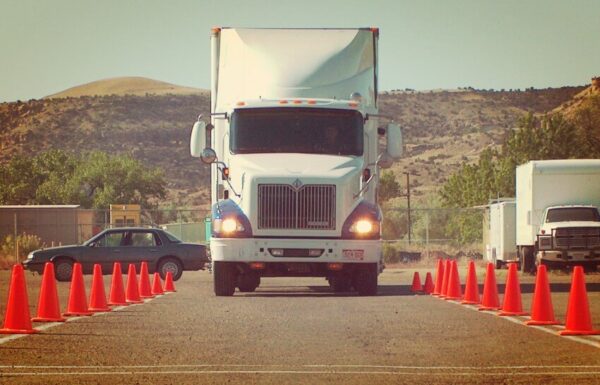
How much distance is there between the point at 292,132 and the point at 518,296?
6638 mm

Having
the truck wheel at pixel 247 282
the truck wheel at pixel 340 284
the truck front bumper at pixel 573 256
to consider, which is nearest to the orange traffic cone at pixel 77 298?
the truck wheel at pixel 247 282

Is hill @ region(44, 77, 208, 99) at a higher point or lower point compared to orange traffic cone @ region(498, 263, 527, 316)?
higher

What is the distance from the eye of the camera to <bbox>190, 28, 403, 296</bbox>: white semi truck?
936 inches

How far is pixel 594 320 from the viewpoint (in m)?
18.6

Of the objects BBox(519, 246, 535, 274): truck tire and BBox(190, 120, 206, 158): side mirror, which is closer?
BBox(190, 120, 206, 158): side mirror

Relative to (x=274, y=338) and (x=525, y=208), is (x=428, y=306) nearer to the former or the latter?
(x=274, y=338)

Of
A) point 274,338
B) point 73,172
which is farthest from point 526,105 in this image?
point 274,338

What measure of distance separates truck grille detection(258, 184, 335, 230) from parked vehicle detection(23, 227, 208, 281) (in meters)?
12.2

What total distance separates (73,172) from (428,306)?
74646 millimetres

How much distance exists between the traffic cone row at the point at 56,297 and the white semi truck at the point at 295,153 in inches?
73.0

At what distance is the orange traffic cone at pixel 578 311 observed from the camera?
49.1 feet

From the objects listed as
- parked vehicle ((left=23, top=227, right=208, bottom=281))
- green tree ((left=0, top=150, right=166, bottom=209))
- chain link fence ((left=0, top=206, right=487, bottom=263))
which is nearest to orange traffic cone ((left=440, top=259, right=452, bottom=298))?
parked vehicle ((left=23, top=227, right=208, bottom=281))

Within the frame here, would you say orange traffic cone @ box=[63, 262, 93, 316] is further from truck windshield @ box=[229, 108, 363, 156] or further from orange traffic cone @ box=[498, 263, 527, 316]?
orange traffic cone @ box=[498, 263, 527, 316]

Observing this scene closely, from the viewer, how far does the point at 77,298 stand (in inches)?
781
